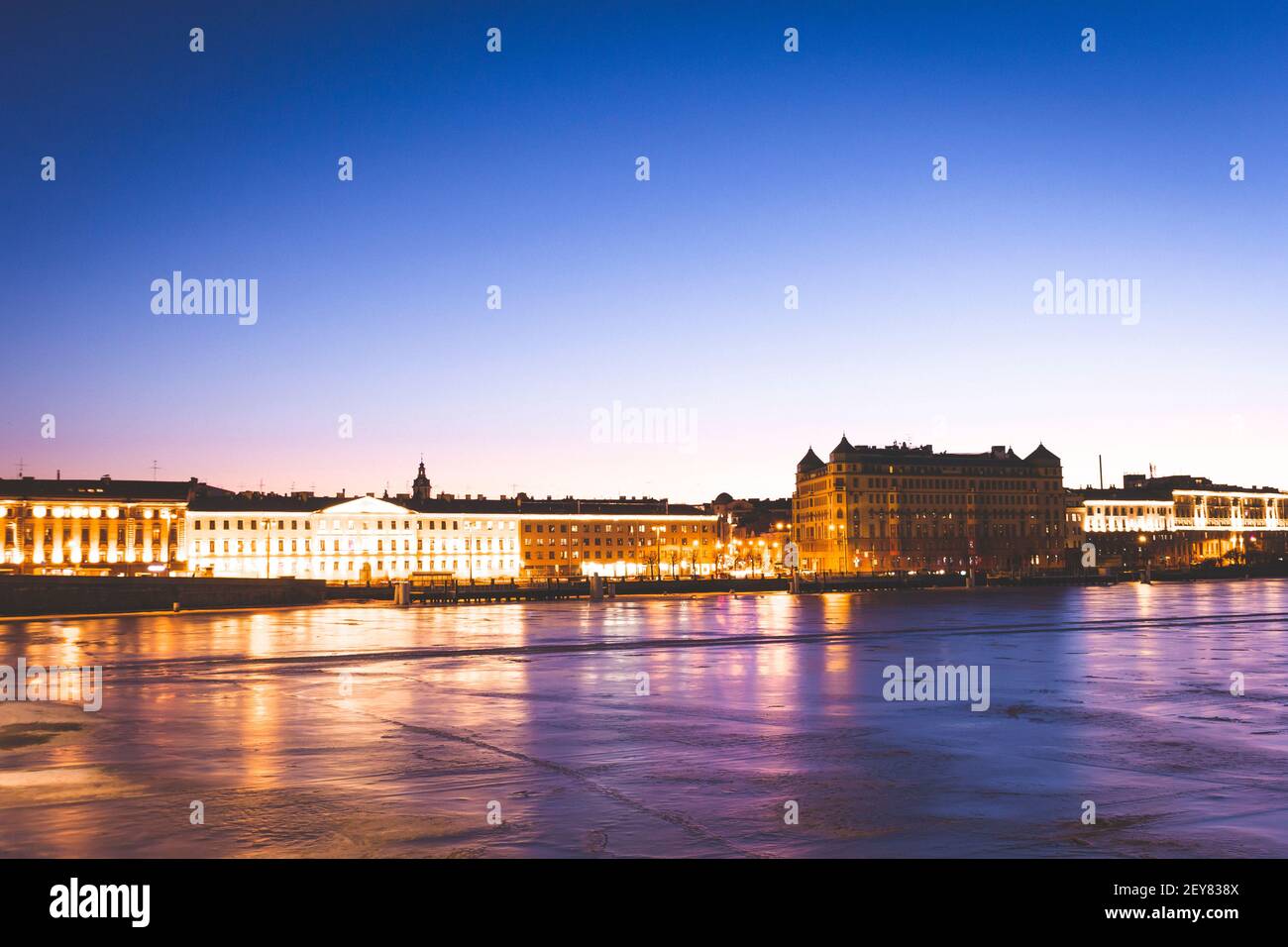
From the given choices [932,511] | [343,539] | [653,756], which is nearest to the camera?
[653,756]

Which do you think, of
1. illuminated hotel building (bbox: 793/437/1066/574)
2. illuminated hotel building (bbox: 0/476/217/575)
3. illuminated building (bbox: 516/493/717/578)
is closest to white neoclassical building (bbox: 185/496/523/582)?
illuminated hotel building (bbox: 0/476/217/575)

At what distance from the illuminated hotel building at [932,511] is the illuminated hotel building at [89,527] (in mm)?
96541

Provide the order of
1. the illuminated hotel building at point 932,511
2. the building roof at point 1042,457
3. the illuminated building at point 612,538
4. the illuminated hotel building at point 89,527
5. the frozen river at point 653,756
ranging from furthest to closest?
the building roof at point 1042,457 → the illuminated hotel building at point 932,511 → the illuminated building at point 612,538 → the illuminated hotel building at point 89,527 → the frozen river at point 653,756

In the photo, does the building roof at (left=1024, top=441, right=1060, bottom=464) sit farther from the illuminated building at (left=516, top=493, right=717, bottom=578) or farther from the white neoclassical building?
the white neoclassical building

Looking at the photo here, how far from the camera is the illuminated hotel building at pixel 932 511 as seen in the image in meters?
184

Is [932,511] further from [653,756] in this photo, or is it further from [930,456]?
[653,756]

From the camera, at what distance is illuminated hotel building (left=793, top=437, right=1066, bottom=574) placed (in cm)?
18438

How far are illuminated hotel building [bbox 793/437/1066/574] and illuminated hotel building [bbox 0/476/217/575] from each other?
317 feet

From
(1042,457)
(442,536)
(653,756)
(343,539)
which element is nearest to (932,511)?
(1042,457)

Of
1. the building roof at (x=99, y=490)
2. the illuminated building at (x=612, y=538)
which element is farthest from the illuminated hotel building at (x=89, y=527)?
the illuminated building at (x=612, y=538)

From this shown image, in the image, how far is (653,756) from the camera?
47.1 ft

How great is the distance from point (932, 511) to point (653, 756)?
181m

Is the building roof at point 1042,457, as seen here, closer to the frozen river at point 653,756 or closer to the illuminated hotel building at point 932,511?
the illuminated hotel building at point 932,511
